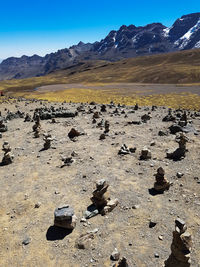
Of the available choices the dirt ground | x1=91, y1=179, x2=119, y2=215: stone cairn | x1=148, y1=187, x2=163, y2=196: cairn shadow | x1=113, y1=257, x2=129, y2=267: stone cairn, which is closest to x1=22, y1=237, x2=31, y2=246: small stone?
the dirt ground

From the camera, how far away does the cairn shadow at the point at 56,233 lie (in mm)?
7887

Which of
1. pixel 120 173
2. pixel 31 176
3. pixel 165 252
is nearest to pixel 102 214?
pixel 165 252

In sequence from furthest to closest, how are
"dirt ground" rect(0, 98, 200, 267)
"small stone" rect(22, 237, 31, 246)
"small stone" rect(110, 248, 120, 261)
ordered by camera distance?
1. "small stone" rect(22, 237, 31, 246)
2. "dirt ground" rect(0, 98, 200, 267)
3. "small stone" rect(110, 248, 120, 261)

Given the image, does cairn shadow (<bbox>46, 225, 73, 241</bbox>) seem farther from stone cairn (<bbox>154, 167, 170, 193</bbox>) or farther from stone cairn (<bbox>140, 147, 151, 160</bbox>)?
stone cairn (<bbox>140, 147, 151, 160</bbox>)

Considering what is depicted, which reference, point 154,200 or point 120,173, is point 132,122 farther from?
point 154,200

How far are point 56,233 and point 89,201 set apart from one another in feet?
7.23

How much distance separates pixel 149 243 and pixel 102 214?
2.24 m

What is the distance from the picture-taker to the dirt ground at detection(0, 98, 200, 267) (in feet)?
23.6

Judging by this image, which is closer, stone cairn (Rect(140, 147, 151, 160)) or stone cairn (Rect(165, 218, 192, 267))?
stone cairn (Rect(165, 218, 192, 267))

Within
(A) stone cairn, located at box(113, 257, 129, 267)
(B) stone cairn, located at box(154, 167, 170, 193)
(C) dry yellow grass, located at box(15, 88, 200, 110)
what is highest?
(B) stone cairn, located at box(154, 167, 170, 193)

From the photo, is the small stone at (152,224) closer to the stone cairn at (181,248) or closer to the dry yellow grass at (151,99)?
the stone cairn at (181,248)

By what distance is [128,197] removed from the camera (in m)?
9.88

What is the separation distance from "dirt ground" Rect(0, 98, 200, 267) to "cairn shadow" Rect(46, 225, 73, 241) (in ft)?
0.12

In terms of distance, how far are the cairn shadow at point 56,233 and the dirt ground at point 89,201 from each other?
4 cm
